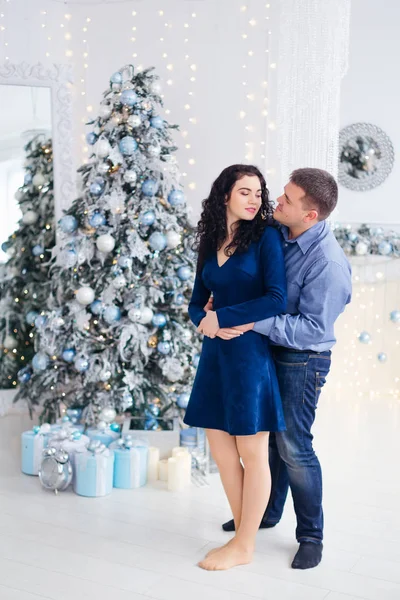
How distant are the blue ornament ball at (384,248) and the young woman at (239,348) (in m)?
2.60

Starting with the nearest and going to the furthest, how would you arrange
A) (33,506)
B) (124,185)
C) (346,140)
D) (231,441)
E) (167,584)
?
(167,584)
(231,441)
(33,506)
(124,185)
(346,140)

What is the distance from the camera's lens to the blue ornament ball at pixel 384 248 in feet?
16.0

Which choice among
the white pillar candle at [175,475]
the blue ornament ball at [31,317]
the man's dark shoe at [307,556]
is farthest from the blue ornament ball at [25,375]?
the man's dark shoe at [307,556]

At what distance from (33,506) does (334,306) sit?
1.62 meters

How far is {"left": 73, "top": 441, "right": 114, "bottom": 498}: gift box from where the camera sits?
3141 mm

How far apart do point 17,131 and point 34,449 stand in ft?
7.06

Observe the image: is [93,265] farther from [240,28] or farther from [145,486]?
[240,28]

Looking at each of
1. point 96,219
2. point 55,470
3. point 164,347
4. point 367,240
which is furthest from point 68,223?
point 367,240

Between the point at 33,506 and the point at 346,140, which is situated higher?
the point at 346,140

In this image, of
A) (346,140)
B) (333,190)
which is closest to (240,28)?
(346,140)

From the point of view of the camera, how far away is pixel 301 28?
3.40 metres

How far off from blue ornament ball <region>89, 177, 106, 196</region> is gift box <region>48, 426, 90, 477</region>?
1257 mm

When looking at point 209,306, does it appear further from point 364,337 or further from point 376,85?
point 376,85

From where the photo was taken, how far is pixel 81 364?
3.67 meters
